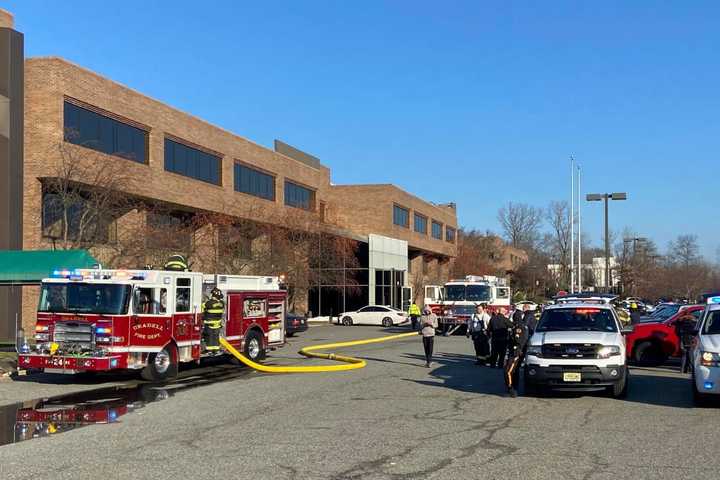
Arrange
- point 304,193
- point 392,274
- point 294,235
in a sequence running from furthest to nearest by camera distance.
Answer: point 392,274
point 304,193
point 294,235

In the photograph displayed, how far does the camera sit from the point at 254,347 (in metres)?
22.0

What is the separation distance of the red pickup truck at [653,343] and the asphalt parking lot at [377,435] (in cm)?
381

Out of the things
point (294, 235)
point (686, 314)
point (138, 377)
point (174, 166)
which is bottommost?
point (138, 377)

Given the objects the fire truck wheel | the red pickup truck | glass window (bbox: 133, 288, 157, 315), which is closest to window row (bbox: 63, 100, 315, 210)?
glass window (bbox: 133, 288, 157, 315)

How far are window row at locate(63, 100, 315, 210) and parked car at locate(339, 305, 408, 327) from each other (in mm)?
10115

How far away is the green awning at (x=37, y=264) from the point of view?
2047 centimetres

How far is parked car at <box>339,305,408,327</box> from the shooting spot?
48.3 meters

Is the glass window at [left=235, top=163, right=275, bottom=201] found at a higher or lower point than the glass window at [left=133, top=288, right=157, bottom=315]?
higher

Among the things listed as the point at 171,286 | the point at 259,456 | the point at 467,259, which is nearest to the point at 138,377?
the point at 171,286

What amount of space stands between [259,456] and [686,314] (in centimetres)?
1591

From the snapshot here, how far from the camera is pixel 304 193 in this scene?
59656 millimetres

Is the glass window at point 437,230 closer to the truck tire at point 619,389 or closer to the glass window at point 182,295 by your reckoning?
the glass window at point 182,295

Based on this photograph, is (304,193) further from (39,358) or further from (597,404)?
(597,404)

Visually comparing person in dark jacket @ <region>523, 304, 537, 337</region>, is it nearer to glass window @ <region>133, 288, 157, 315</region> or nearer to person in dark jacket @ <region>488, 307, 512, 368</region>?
person in dark jacket @ <region>488, 307, 512, 368</region>
